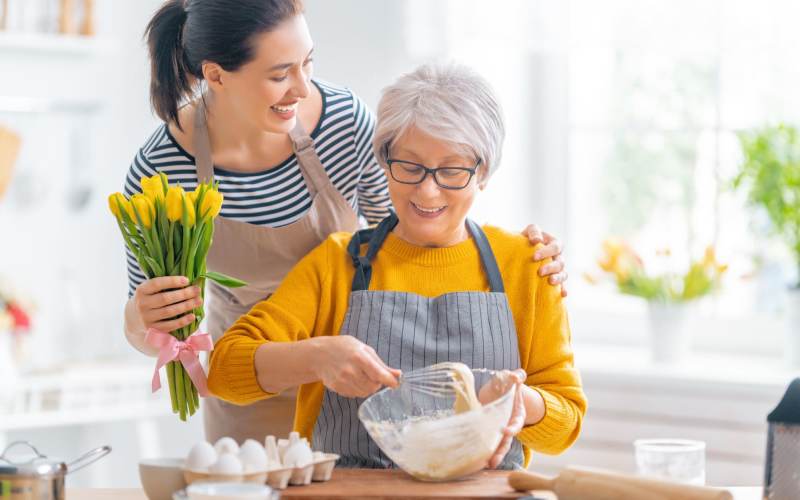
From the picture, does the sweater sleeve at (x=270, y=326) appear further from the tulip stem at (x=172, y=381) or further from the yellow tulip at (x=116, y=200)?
the yellow tulip at (x=116, y=200)

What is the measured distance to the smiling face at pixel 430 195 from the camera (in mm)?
1856

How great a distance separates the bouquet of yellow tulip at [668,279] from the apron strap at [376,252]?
4.60ft

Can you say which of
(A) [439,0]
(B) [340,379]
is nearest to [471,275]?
(B) [340,379]

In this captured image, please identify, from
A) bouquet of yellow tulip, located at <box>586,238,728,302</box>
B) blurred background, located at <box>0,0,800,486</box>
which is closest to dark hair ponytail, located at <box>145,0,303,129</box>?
blurred background, located at <box>0,0,800,486</box>

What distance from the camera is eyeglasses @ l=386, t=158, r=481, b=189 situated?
1864 millimetres

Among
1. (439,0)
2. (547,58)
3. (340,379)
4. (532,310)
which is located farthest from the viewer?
(547,58)

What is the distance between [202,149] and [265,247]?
0.24 metres

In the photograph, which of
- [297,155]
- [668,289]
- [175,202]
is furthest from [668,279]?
[175,202]

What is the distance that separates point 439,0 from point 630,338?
1.30 m

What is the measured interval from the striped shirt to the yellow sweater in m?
0.23

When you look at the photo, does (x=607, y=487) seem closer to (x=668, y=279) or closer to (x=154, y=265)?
(x=154, y=265)

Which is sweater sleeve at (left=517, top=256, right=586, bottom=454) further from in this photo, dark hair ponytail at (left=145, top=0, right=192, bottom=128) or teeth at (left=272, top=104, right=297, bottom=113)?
dark hair ponytail at (left=145, top=0, right=192, bottom=128)

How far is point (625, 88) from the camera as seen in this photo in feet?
12.2

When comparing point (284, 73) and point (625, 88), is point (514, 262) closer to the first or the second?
point (284, 73)
